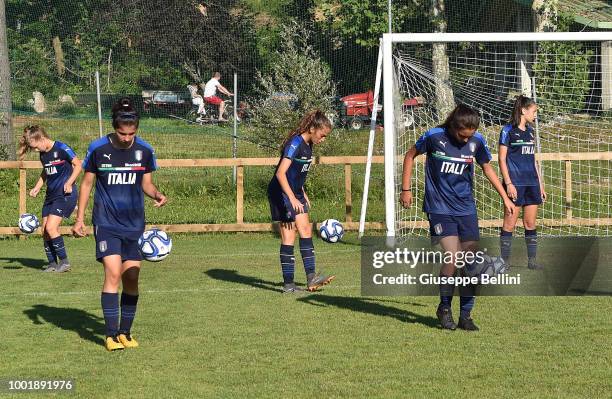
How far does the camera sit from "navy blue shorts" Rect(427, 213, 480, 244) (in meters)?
9.74

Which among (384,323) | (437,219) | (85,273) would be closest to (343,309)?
(384,323)

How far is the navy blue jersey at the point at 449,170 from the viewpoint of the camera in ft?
31.8

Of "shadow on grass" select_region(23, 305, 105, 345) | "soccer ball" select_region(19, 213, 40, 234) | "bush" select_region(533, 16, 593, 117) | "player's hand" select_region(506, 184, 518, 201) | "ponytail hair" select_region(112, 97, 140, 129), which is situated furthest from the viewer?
"bush" select_region(533, 16, 593, 117)

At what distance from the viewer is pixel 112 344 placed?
9.16m

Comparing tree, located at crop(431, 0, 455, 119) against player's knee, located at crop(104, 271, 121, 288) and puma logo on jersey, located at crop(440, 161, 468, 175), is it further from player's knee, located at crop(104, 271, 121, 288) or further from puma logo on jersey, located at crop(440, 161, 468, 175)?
player's knee, located at crop(104, 271, 121, 288)

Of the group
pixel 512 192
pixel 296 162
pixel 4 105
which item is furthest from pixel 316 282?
pixel 4 105

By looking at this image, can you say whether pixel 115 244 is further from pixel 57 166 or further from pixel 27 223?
pixel 27 223

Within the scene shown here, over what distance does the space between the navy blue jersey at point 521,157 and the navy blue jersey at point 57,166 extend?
530 cm

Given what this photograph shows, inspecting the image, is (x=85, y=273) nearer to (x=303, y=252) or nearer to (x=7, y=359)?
(x=303, y=252)

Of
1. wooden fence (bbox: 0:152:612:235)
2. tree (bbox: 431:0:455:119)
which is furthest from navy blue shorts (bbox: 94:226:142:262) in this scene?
tree (bbox: 431:0:455:119)

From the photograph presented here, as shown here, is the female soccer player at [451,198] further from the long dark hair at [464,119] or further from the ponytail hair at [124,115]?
the ponytail hair at [124,115]

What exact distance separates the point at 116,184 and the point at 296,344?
2.00 meters

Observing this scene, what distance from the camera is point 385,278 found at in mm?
12562

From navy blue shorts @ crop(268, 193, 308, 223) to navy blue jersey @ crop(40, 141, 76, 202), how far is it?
3.00m
